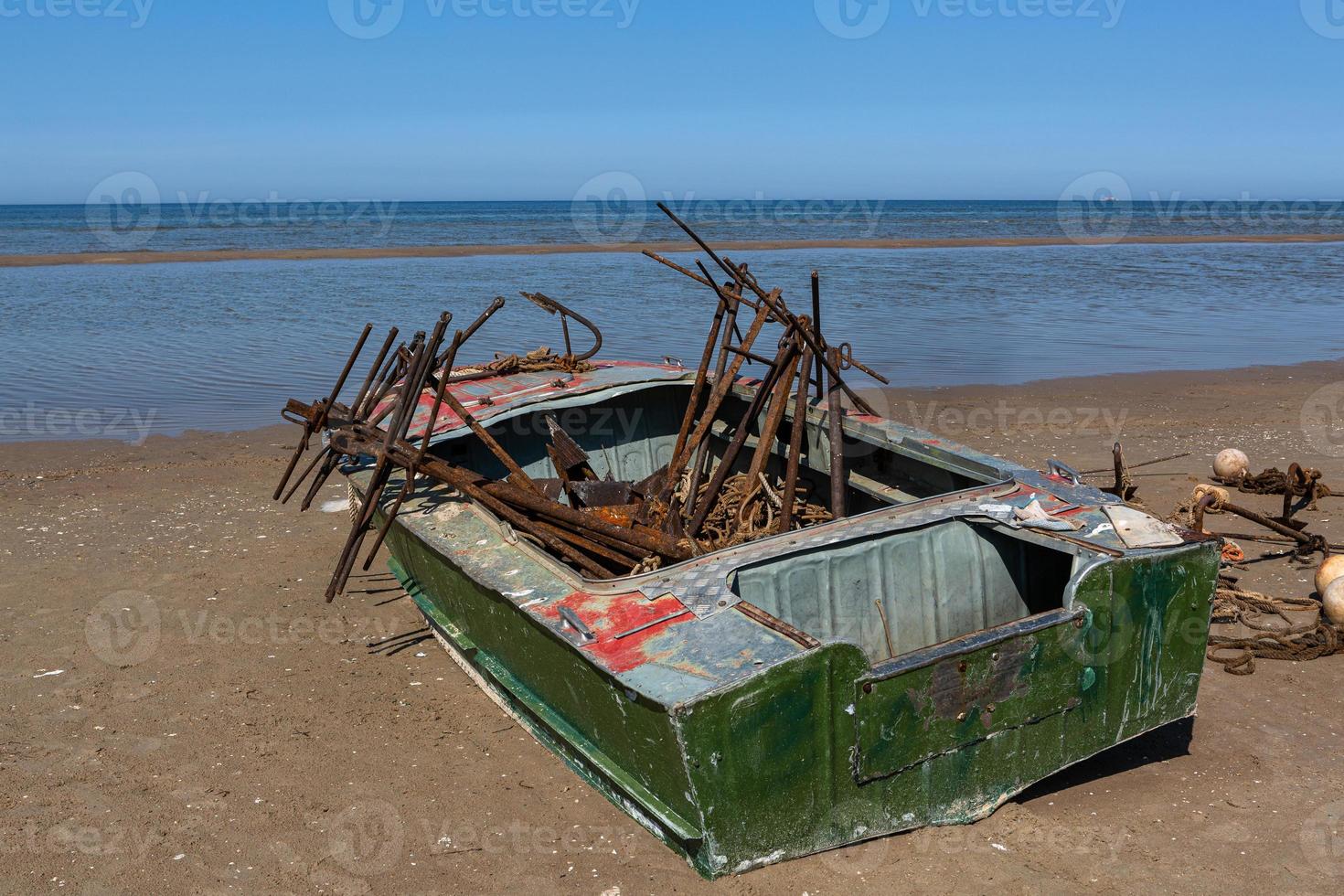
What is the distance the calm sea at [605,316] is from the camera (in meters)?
13.9

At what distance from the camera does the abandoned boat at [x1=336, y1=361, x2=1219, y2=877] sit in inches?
142

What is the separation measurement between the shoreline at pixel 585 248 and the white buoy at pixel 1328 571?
97.7 ft

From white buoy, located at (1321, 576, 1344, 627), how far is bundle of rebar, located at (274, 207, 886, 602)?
8.84ft

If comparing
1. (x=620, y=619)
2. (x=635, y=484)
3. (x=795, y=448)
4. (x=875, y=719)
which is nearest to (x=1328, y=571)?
(x=795, y=448)

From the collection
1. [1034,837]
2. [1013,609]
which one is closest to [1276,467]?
[1013,609]

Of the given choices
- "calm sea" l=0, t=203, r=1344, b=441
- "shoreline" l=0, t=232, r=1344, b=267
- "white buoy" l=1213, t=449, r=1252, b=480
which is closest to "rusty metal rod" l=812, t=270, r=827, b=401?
"white buoy" l=1213, t=449, r=1252, b=480

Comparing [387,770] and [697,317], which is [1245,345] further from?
[387,770]

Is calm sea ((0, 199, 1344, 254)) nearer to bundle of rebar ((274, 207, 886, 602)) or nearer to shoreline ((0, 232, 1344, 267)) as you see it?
shoreline ((0, 232, 1344, 267))

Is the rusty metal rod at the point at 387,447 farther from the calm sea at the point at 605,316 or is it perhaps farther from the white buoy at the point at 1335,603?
the calm sea at the point at 605,316

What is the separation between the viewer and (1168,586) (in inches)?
167

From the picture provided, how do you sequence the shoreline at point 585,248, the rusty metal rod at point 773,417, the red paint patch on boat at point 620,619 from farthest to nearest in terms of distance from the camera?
the shoreline at point 585,248, the rusty metal rod at point 773,417, the red paint patch on boat at point 620,619

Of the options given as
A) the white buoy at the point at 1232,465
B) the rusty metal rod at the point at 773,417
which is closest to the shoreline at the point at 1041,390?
the white buoy at the point at 1232,465

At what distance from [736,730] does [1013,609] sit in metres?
2.11

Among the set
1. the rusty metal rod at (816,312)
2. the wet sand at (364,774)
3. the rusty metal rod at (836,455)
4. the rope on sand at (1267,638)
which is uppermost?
the rusty metal rod at (816,312)
